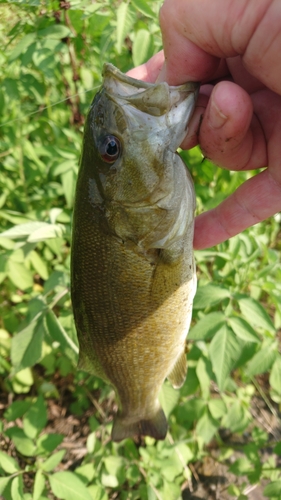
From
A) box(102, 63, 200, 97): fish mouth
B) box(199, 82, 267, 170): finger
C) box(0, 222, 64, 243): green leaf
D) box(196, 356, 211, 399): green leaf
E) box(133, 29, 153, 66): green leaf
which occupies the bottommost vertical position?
box(196, 356, 211, 399): green leaf

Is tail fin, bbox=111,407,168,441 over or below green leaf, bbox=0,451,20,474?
below

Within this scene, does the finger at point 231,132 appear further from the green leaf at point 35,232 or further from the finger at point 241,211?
the green leaf at point 35,232

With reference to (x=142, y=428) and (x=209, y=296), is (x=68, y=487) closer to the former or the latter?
(x=142, y=428)

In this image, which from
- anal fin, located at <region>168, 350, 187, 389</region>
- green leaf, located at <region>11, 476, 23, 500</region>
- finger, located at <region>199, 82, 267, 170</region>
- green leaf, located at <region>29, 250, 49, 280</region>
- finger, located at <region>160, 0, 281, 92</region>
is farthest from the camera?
green leaf, located at <region>29, 250, 49, 280</region>

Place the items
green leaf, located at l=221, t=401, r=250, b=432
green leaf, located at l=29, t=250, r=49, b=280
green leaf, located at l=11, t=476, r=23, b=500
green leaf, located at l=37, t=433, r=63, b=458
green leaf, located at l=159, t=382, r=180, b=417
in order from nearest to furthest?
green leaf, located at l=11, t=476, r=23, b=500
green leaf, located at l=37, t=433, r=63, b=458
green leaf, located at l=159, t=382, r=180, b=417
green leaf, located at l=221, t=401, r=250, b=432
green leaf, located at l=29, t=250, r=49, b=280

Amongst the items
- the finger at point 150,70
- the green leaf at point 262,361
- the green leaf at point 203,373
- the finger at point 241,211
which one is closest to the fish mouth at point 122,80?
the finger at point 150,70

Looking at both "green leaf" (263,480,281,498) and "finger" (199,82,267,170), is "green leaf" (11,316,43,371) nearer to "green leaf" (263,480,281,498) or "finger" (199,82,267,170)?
"finger" (199,82,267,170)

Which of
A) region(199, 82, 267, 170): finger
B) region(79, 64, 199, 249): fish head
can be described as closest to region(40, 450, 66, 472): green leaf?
region(79, 64, 199, 249): fish head
